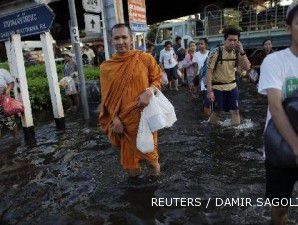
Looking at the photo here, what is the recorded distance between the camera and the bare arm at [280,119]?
209 centimetres

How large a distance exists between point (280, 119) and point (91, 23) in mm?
6545

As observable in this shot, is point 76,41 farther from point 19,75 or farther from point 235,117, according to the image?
point 235,117

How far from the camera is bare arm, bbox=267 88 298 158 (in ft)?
6.86

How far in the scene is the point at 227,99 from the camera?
6445mm

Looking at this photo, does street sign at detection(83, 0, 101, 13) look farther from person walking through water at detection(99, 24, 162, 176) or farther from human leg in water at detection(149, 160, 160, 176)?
human leg in water at detection(149, 160, 160, 176)

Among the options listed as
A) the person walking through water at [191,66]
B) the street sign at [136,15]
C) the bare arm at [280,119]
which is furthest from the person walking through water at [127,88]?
the person walking through water at [191,66]

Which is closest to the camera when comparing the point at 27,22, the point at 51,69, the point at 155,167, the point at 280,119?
the point at 280,119

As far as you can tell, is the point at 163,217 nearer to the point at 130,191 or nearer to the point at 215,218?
the point at 215,218

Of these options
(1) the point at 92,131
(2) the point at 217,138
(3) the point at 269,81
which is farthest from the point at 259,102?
(3) the point at 269,81

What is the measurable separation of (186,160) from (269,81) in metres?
3.09

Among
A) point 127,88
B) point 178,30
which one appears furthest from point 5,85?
point 178,30

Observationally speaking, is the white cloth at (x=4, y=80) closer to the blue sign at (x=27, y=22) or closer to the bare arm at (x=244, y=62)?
the blue sign at (x=27, y=22)

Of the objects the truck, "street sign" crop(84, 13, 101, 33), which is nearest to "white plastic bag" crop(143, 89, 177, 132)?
"street sign" crop(84, 13, 101, 33)

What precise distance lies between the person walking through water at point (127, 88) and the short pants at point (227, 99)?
2.47m
